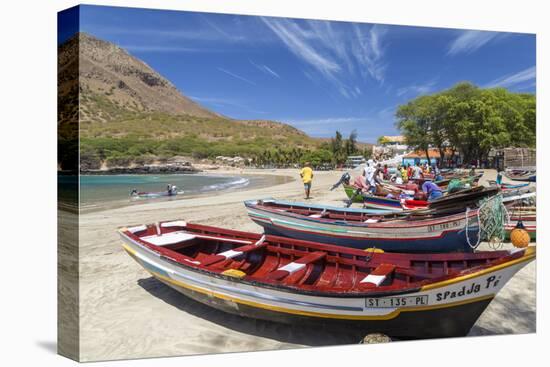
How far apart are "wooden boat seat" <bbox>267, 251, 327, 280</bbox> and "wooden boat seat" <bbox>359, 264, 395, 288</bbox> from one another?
768 mm

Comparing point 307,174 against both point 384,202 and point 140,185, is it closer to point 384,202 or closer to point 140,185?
point 384,202

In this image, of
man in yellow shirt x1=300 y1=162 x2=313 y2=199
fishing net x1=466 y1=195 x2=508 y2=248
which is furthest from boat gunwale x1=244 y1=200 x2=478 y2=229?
man in yellow shirt x1=300 y1=162 x2=313 y2=199

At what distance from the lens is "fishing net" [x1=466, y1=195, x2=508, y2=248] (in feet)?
18.7

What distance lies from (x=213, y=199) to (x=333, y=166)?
551 centimetres

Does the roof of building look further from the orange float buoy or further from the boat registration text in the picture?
the boat registration text

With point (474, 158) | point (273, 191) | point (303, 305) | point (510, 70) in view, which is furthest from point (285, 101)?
point (273, 191)

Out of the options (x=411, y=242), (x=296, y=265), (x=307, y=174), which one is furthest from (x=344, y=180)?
(x=296, y=265)

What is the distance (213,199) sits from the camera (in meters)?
13.3

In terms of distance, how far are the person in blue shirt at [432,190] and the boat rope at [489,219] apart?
57.4 inches

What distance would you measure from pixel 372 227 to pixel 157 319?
343 cm

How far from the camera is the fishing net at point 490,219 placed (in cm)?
569

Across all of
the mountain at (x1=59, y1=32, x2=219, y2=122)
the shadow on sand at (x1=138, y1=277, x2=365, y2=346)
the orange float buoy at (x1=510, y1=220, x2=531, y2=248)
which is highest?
the mountain at (x1=59, y1=32, x2=219, y2=122)

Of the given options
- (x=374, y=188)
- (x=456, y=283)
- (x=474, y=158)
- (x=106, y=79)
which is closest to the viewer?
(x=456, y=283)

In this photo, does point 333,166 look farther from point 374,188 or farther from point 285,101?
point 285,101
